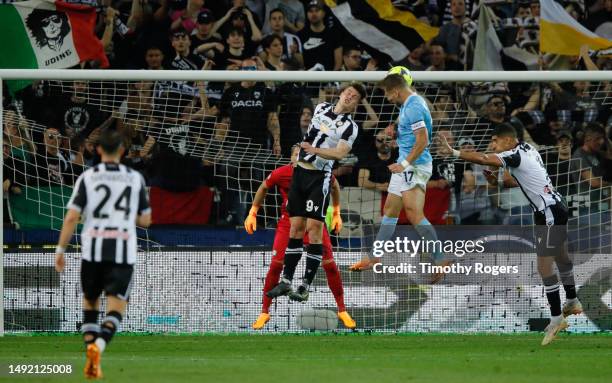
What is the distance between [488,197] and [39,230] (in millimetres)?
5891

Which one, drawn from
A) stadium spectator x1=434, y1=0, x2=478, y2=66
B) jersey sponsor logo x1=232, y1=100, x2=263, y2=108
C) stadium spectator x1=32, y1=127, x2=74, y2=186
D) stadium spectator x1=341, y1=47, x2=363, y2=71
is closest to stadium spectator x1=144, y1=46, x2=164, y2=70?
jersey sponsor logo x1=232, y1=100, x2=263, y2=108

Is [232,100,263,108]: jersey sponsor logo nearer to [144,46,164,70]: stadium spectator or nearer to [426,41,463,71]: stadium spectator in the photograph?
[144,46,164,70]: stadium spectator

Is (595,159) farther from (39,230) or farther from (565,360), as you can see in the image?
(39,230)

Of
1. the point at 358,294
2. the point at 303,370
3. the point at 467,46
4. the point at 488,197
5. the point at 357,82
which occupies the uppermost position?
the point at 467,46

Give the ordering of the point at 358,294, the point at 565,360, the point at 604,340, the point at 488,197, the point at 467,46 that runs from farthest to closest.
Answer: the point at 467,46
the point at 488,197
the point at 358,294
the point at 604,340
the point at 565,360

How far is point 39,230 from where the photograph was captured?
14.8 m

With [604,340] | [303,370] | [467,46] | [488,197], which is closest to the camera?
[303,370]

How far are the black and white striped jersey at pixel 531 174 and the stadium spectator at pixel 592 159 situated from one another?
180 centimetres

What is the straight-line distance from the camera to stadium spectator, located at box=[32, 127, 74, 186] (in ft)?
49.5

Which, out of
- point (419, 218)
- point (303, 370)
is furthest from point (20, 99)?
point (303, 370)

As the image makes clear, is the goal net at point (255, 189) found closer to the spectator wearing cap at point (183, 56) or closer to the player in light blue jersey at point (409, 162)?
the player in light blue jersey at point (409, 162)

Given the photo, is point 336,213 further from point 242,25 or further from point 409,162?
point 242,25

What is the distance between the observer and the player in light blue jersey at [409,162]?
1360 cm

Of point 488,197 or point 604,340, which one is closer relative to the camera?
point 604,340
